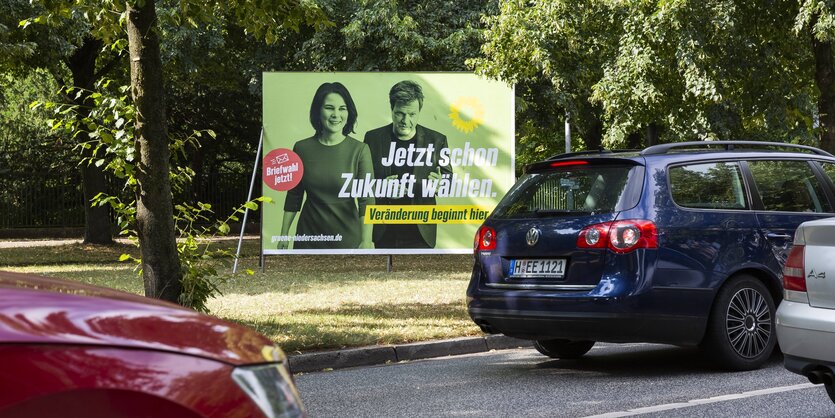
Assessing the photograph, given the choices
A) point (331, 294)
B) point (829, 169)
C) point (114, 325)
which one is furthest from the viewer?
point (331, 294)

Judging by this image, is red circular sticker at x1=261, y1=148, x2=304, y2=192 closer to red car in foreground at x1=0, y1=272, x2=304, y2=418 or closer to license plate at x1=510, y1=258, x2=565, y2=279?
license plate at x1=510, y1=258, x2=565, y2=279

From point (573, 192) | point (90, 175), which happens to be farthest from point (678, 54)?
point (90, 175)

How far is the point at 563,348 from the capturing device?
889cm

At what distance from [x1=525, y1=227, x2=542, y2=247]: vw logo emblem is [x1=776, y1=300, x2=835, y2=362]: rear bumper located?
85.7 inches

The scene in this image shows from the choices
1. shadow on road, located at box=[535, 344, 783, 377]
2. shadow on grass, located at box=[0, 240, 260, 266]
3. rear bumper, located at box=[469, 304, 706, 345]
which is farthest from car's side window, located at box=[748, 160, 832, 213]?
shadow on grass, located at box=[0, 240, 260, 266]

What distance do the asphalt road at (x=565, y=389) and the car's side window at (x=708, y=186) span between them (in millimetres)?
1296

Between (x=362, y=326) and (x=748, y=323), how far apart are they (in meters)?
3.94

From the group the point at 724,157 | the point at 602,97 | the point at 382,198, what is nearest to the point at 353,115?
the point at 382,198

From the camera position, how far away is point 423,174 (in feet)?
57.2

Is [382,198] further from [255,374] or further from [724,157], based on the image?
[255,374]

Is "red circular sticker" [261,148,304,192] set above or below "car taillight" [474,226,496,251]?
above

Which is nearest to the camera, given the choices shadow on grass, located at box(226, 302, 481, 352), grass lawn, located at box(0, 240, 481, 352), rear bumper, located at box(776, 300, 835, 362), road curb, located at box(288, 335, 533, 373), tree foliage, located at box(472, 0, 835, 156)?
rear bumper, located at box(776, 300, 835, 362)

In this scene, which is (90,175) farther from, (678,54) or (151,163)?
(151,163)

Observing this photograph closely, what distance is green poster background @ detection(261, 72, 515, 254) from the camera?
1712cm
